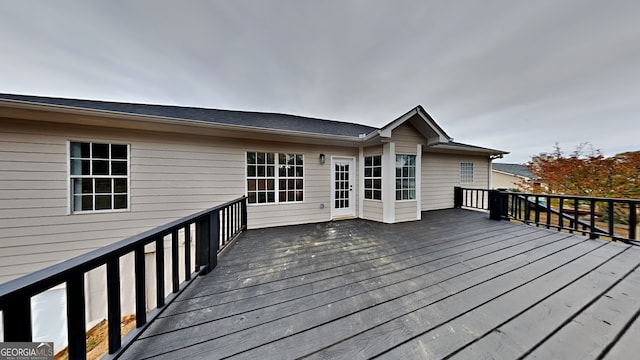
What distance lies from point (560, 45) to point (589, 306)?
6.03m

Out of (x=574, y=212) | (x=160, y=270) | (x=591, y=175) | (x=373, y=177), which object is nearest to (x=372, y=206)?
(x=373, y=177)

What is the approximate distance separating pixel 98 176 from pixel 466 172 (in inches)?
421

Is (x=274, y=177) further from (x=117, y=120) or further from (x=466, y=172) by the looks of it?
(x=466, y=172)

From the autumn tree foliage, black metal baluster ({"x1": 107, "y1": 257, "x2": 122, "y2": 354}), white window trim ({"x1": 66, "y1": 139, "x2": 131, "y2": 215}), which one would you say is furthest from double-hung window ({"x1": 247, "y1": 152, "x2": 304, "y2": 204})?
the autumn tree foliage

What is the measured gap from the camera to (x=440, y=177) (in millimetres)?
7176

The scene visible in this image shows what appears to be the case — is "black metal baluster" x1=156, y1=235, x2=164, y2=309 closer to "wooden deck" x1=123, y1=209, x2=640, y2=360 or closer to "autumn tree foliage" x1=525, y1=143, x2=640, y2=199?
"wooden deck" x1=123, y1=209, x2=640, y2=360

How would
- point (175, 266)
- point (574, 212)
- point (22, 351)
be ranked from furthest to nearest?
1. point (574, 212)
2. point (175, 266)
3. point (22, 351)

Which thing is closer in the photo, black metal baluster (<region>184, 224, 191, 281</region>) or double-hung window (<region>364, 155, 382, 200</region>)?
black metal baluster (<region>184, 224, 191, 281</region>)

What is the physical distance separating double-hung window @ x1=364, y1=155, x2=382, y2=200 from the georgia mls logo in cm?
535

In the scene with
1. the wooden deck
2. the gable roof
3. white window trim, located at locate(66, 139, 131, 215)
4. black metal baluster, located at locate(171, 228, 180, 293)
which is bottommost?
the wooden deck

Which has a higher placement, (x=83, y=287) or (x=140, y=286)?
(x=83, y=287)

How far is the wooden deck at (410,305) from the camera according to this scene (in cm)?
135

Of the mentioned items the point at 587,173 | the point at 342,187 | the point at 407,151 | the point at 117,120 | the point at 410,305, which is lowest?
the point at 410,305

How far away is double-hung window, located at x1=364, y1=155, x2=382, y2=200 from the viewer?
5.44 meters
